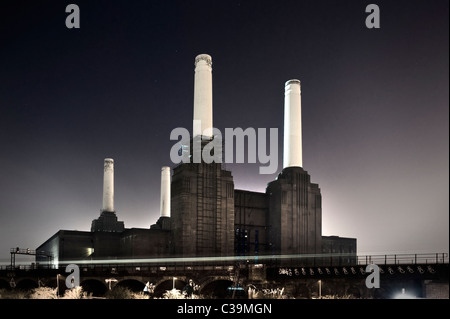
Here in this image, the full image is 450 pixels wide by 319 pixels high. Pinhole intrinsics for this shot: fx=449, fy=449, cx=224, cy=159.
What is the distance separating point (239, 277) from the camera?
53.4 m

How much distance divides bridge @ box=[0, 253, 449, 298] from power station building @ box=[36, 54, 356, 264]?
2651 mm

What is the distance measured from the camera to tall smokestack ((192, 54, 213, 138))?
68.6 meters

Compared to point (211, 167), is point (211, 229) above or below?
below

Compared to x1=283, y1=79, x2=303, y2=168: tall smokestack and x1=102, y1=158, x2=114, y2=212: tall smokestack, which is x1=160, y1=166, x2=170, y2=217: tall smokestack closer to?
x1=102, y1=158, x2=114, y2=212: tall smokestack

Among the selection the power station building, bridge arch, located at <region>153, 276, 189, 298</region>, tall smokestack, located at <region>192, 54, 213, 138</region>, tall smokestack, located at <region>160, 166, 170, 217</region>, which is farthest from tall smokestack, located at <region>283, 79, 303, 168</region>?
bridge arch, located at <region>153, 276, 189, 298</region>

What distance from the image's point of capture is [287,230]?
7188 centimetres

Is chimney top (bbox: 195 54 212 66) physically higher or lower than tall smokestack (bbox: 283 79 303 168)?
higher

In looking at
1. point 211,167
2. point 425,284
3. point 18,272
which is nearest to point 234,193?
point 211,167

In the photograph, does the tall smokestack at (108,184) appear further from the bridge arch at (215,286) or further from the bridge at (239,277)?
the bridge arch at (215,286)

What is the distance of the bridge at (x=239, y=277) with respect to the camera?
135 feet

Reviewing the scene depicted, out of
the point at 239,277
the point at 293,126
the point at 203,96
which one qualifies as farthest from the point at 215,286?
the point at 293,126
